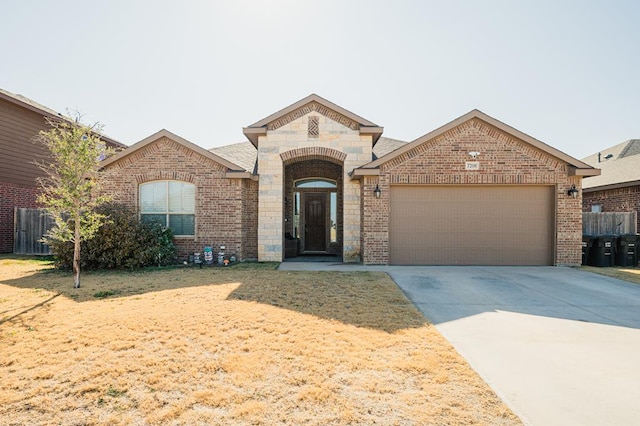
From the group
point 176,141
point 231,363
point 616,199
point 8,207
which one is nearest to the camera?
point 231,363

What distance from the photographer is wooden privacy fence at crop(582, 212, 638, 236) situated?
11406 mm

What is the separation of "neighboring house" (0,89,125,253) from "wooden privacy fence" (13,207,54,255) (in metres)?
0.57

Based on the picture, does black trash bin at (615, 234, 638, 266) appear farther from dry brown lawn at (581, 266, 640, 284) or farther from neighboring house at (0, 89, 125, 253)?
neighboring house at (0, 89, 125, 253)

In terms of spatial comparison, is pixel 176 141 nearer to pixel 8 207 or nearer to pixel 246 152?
pixel 246 152

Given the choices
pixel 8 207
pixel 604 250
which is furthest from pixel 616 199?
pixel 8 207

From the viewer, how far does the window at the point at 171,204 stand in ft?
34.4

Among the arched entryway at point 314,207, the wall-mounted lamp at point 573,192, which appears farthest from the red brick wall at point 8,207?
the wall-mounted lamp at point 573,192

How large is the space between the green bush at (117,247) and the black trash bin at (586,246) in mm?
13307

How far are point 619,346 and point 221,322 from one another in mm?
5070

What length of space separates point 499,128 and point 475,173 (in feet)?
4.98

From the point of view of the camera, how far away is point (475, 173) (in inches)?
387

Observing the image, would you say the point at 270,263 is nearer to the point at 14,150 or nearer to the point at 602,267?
the point at 602,267

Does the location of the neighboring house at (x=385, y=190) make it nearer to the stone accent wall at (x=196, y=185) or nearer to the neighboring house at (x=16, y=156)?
the stone accent wall at (x=196, y=185)

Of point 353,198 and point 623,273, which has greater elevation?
point 353,198
